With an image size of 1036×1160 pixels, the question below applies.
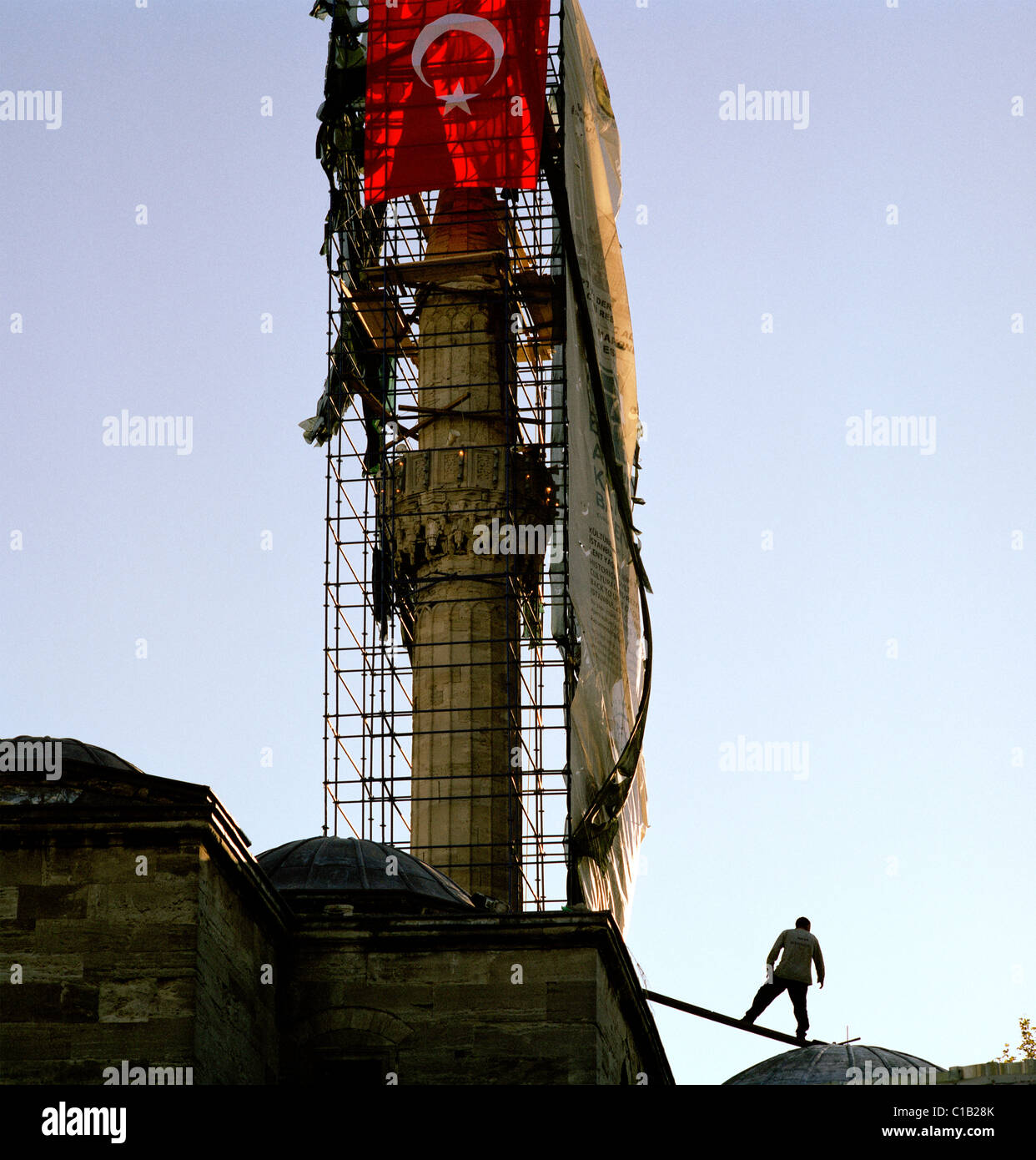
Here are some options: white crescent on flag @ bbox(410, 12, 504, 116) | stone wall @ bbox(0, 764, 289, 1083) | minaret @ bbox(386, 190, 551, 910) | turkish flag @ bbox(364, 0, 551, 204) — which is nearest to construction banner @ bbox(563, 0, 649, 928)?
turkish flag @ bbox(364, 0, 551, 204)

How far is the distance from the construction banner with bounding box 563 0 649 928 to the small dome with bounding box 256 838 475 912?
33.1 ft

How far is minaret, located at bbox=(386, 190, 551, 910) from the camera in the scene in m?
40.2

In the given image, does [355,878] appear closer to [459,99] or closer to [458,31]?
[459,99]

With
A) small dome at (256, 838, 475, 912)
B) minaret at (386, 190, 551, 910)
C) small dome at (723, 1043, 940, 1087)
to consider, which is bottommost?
small dome at (723, 1043, 940, 1087)

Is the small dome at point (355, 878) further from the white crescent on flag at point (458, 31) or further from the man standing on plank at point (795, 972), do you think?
the white crescent on flag at point (458, 31)

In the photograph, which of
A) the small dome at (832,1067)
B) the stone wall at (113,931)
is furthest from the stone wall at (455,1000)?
the small dome at (832,1067)

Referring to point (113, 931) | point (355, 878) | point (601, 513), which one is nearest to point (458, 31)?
point (601, 513)

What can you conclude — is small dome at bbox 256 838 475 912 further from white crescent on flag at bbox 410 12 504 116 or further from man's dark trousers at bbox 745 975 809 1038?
white crescent on flag at bbox 410 12 504 116

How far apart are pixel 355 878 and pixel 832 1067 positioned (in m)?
7.47

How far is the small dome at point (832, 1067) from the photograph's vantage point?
96.5 feet

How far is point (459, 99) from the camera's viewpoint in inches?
1714

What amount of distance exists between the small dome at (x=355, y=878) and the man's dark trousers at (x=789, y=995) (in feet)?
13.0
